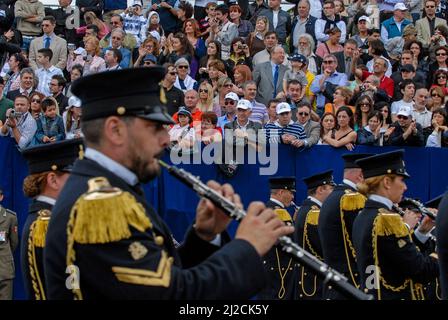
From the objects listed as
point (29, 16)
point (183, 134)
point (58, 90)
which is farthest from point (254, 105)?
point (29, 16)

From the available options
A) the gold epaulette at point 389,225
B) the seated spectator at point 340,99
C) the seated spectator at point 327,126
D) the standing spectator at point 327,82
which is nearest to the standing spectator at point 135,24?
the standing spectator at point 327,82

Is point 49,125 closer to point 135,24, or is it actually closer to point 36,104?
point 36,104

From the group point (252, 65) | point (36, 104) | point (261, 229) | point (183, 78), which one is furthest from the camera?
point (252, 65)

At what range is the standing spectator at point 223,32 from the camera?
20084 mm

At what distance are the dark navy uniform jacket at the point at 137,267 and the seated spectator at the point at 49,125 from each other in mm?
10494

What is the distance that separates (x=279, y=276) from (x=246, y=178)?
60.5 inches

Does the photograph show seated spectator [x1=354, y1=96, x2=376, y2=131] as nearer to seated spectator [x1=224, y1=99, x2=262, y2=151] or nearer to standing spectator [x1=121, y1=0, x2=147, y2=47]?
seated spectator [x1=224, y1=99, x2=262, y2=151]

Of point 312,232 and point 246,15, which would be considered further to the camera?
Answer: point 246,15

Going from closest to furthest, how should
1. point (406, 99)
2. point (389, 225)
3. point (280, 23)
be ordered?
1. point (389, 225)
2. point (406, 99)
3. point (280, 23)

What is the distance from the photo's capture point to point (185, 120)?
1542 centimetres

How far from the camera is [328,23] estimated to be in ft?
68.8

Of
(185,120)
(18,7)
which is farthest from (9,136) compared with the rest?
(18,7)
